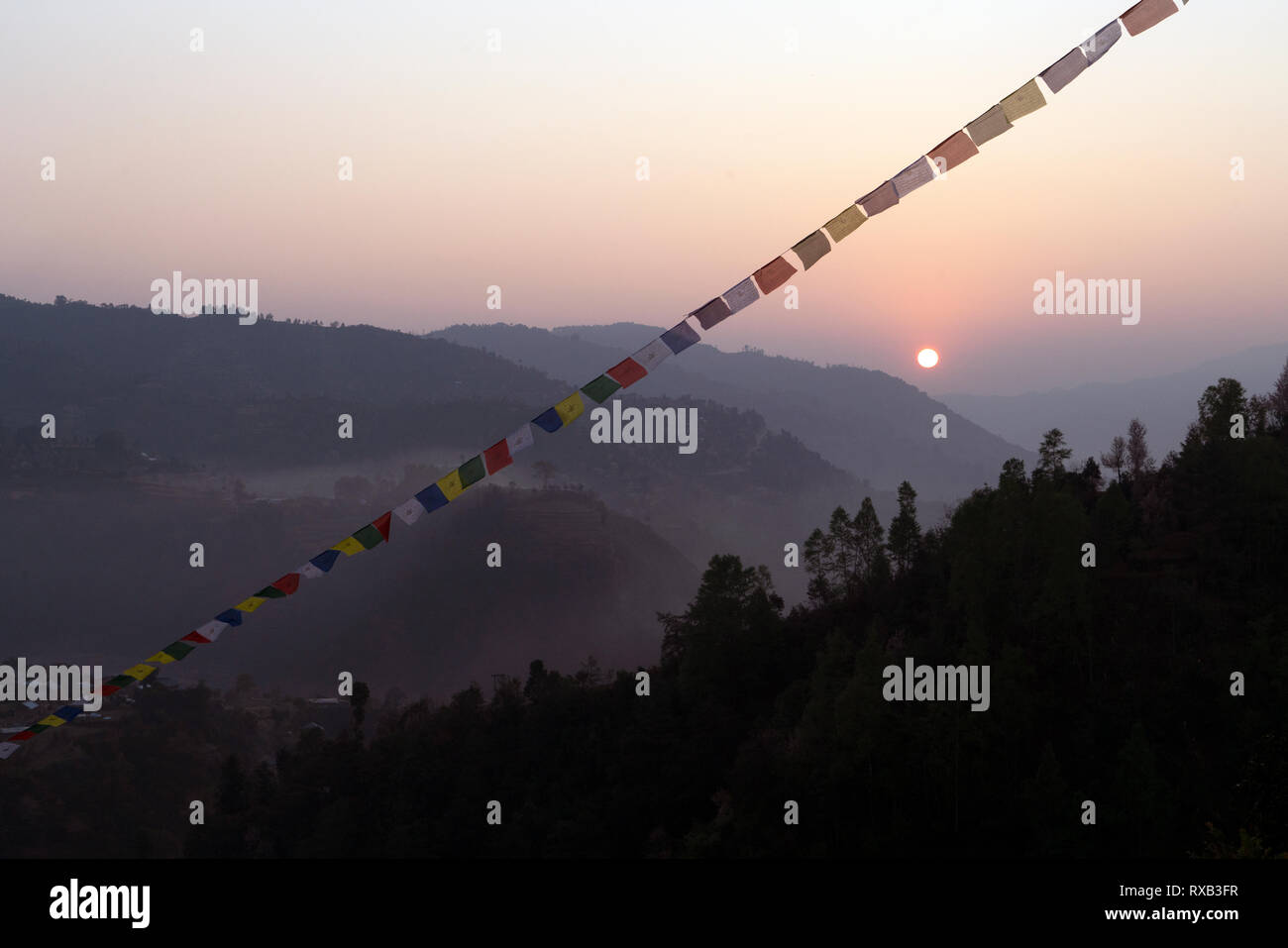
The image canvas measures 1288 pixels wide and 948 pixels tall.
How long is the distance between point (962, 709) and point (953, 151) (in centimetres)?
2788

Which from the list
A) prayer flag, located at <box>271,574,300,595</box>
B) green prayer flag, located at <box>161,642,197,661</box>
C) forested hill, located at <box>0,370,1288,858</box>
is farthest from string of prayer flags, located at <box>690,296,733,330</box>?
forested hill, located at <box>0,370,1288,858</box>

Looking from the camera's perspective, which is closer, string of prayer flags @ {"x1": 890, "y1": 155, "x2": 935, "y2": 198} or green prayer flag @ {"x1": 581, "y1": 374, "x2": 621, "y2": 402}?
string of prayer flags @ {"x1": 890, "y1": 155, "x2": 935, "y2": 198}

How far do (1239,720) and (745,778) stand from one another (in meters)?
16.9

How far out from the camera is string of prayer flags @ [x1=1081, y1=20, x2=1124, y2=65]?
1303 cm

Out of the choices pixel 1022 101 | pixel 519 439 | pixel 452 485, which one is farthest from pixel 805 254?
pixel 452 485

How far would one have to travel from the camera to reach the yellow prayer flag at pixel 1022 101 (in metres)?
13.2

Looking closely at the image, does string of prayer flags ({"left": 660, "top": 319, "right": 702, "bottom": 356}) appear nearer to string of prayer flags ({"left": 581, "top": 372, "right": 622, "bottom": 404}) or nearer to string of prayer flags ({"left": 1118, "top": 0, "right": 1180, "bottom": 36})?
string of prayer flags ({"left": 581, "top": 372, "right": 622, "bottom": 404})

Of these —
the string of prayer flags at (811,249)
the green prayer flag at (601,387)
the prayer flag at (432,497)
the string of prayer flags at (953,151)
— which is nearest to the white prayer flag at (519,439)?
the prayer flag at (432,497)

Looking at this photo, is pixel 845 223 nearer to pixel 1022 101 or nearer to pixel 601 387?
pixel 1022 101

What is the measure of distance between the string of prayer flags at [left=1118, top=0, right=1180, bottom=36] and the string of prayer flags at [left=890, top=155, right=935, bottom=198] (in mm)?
2728

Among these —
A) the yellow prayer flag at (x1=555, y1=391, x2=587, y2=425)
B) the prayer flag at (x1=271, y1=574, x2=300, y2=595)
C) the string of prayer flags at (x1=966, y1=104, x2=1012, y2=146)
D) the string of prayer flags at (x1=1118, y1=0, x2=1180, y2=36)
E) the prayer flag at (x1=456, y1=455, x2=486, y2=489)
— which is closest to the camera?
the string of prayer flags at (x1=1118, y1=0, x2=1180, y2=36)

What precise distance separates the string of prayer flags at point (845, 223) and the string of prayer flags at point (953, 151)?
3.52 feet
